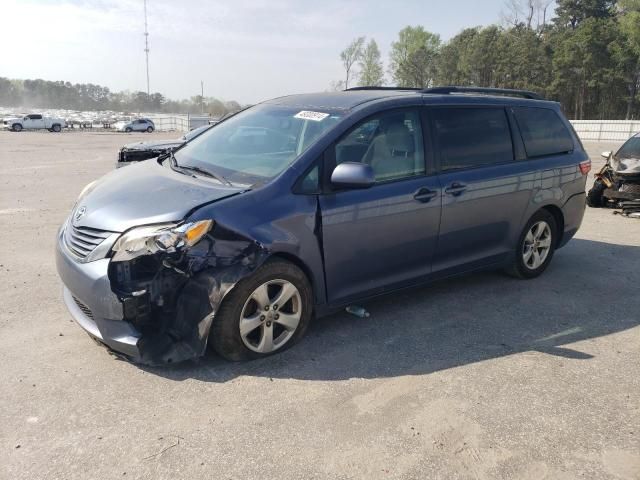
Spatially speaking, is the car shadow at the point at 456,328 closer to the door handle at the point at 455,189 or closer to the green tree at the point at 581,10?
the door handle at the point at 455,189

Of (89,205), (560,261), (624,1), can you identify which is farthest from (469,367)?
(624,1)

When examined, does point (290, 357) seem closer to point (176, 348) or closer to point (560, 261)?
point (176, 348)

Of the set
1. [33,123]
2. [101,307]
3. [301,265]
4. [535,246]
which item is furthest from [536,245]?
[33,123]

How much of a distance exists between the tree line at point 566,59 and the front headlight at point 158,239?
5046 centimetres

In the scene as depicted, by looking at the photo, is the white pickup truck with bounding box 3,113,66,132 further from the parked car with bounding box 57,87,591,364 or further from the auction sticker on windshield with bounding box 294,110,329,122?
the auction sticker on windshield with bounding box 294,110,329,122

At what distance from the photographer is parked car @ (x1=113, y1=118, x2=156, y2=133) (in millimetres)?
49375

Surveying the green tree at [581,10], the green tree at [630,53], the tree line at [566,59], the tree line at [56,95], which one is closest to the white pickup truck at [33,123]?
the tree line at [566,59]

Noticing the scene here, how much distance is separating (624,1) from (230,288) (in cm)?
7352

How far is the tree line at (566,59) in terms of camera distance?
182ft

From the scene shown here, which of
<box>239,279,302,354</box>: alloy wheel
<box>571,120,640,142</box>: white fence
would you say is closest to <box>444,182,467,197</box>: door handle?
<box>239,279,302,354</box>: alloy wheel

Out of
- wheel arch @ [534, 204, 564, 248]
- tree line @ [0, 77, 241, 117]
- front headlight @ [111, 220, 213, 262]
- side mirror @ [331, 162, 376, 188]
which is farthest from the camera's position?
tree line @ [0, 77, 241, 117]

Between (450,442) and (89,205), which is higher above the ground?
(89,205)

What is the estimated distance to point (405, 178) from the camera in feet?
14.0

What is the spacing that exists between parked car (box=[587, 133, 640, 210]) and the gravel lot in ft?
16.5
